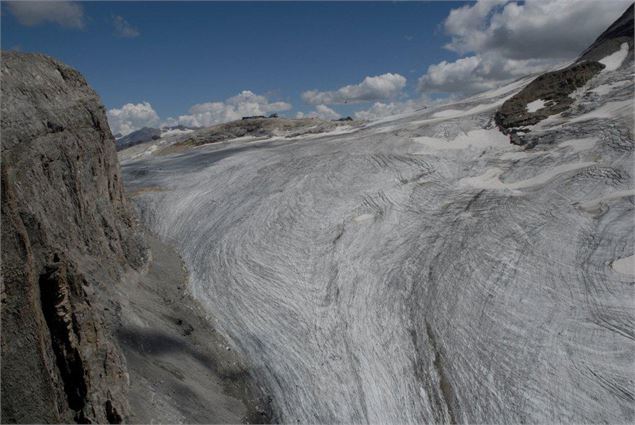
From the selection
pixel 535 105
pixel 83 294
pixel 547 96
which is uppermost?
pixel 547 96

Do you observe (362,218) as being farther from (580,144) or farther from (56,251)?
(56,251)

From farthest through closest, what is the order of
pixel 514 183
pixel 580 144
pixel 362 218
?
pixel 580 144
pixel 514 183
pixel 362 218

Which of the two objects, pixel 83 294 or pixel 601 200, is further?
pixel 601 200

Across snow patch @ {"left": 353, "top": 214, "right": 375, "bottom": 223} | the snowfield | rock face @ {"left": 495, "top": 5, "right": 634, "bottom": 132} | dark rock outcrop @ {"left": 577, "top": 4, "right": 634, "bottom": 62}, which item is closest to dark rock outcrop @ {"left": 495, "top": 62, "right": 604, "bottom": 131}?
rock face @ {"left": 495, "top": 5, "right": 634, "bottom": 132}

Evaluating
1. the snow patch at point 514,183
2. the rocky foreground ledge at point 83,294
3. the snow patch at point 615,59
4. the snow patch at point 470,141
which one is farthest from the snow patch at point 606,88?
the rocky foreground ledge at point 83,294

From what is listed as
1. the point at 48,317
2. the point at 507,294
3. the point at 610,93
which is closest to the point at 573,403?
the point at 507,294

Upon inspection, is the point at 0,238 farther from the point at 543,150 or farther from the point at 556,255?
the point at 543,150

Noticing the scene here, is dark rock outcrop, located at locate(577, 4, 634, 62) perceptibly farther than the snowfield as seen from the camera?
Yes

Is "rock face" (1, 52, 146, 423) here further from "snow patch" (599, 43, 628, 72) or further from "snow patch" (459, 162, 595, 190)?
"snow patch" (599, 43, 628, 72)

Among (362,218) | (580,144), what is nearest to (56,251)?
(362,218)
